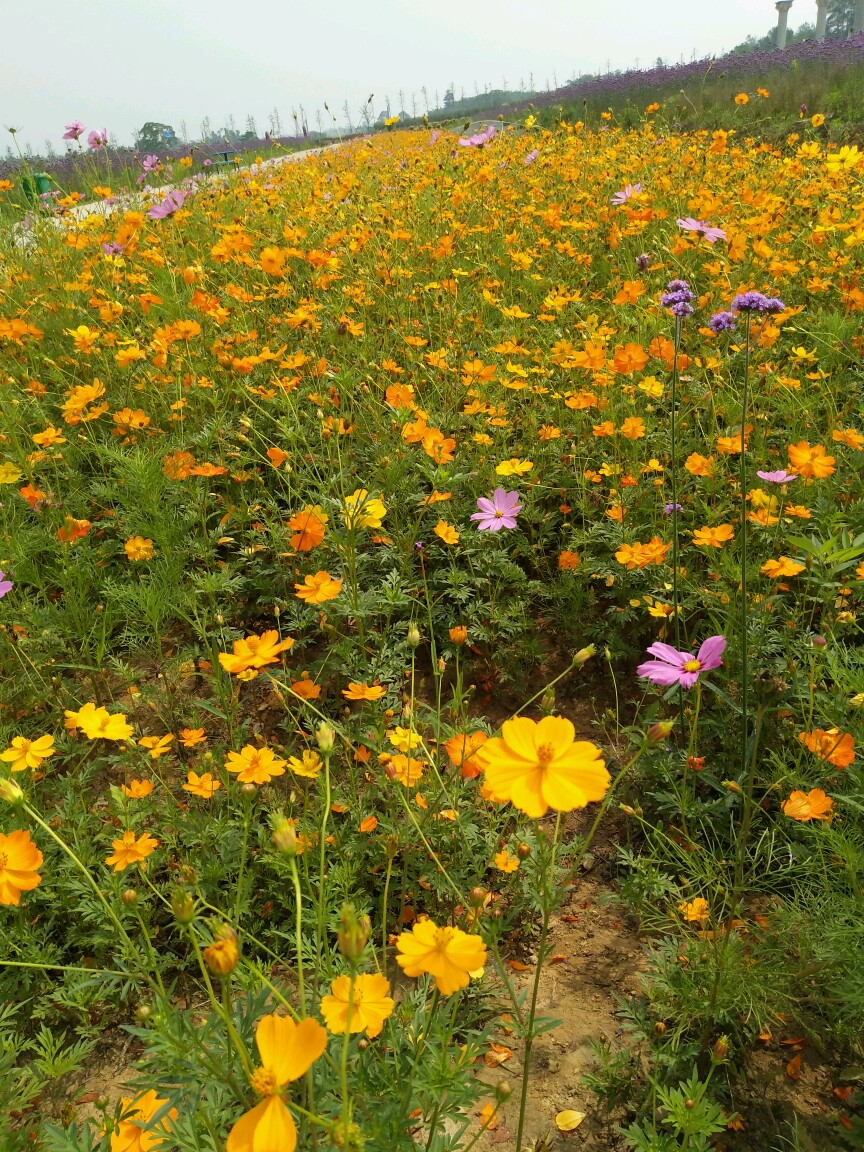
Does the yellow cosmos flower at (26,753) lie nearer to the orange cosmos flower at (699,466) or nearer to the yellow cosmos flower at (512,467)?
the yellow cosmos flower at (512,467)

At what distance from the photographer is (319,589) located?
178cm

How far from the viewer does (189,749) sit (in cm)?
185

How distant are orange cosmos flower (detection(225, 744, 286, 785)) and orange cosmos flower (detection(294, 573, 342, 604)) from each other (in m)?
0.51

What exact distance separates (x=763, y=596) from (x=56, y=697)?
75.3 inches

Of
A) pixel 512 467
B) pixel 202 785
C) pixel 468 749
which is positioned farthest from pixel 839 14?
pixel 202 785

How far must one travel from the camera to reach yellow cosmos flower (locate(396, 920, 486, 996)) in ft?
2.48

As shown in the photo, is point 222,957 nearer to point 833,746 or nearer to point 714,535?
point 833,746

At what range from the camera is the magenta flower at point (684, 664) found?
3.81 ft

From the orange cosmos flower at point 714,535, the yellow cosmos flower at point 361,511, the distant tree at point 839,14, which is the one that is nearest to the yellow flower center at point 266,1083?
the yellow cosmos flower at point 361,511

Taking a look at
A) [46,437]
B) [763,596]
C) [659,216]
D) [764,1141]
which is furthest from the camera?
[659,216]

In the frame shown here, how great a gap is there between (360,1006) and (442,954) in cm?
11

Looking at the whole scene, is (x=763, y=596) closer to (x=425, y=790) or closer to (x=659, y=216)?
(x=425, y=790)

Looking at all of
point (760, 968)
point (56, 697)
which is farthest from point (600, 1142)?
point (56, 697)

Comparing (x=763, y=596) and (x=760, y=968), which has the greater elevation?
(x=763, y=596)
